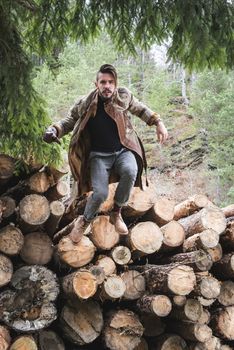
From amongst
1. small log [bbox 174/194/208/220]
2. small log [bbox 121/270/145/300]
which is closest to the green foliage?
small log [bbox 174/194/208/220]

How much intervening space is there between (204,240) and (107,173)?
1507mm

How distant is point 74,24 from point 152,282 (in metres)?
2.72

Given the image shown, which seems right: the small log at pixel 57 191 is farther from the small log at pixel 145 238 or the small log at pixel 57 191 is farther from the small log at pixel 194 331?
the small log at pixel 194 331

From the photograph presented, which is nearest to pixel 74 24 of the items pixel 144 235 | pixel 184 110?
pixel 144 235

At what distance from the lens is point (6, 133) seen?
443cm

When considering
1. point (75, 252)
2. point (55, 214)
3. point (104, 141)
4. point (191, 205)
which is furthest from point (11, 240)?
point (191, 205)

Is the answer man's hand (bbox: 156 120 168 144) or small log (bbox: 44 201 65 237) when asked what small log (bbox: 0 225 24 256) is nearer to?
small log (bbox: 44 201 65 237)

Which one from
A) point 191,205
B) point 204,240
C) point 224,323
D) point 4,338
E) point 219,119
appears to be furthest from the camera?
point 219,119

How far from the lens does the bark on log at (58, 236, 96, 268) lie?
446cm

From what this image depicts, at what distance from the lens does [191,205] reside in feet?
18.9

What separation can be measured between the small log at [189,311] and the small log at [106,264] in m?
0.82

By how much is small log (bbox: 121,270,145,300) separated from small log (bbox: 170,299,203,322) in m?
0.43

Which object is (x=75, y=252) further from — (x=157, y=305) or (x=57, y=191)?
(x=157, y=305)

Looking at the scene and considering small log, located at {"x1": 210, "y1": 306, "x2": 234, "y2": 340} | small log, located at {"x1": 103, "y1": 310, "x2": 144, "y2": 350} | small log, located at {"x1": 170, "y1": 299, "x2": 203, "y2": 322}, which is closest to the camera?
small log, located at {"x1": 103, "y1": 310, "x2": 144, "y2": 350}
